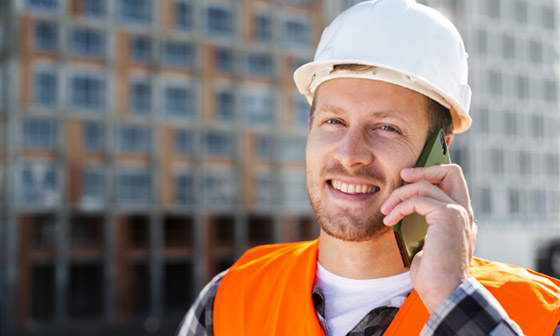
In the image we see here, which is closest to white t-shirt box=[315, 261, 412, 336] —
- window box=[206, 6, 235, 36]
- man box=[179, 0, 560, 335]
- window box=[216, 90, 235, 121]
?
man box=[179, 0, 560, 335]

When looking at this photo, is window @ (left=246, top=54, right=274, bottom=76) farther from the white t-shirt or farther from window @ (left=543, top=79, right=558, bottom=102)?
the white t-shirt

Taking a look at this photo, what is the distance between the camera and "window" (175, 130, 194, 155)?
4297 cm

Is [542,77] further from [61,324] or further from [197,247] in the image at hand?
[61,324]

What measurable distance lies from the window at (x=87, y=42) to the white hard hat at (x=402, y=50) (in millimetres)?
40088

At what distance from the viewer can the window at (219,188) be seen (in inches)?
1727

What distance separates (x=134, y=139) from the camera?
41.5m

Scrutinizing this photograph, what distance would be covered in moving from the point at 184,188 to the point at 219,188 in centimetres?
260

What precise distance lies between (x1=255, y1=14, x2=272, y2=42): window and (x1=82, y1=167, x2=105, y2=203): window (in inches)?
625

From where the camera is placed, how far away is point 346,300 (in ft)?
9.20

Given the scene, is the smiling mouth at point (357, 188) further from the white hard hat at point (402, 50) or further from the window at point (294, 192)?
the window at point (294, 192)

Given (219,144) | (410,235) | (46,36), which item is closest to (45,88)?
(46,36)

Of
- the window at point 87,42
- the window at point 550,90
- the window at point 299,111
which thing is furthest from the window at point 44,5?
the window at point 550,90

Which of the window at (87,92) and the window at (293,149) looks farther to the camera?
the window at (293,149)

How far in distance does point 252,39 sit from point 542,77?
1249 inches
